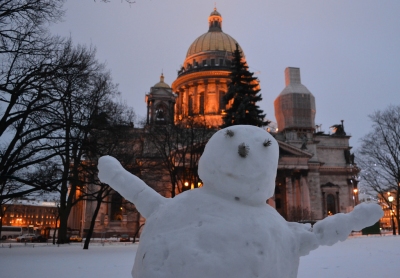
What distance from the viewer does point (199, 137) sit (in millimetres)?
25750

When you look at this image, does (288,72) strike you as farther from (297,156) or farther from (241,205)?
(241,205)

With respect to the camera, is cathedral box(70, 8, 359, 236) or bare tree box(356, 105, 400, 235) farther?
cathedral box(70, 8, 359, 236)

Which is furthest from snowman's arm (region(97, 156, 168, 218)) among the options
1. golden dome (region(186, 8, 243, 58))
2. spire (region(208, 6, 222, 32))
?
spire (region(208, 6, 222, 32))

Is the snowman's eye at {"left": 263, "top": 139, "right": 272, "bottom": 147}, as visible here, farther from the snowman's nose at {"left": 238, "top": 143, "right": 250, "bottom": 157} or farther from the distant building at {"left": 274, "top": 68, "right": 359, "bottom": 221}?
the distant building at {"left": 274, "top": 68, "right": 359, "bottom": 221}

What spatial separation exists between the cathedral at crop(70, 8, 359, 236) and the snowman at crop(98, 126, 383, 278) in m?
39.7

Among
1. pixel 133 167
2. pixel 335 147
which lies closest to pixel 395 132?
pixel 133 167

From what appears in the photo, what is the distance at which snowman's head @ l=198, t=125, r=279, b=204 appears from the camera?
3.06m

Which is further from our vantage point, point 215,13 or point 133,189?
point 215,13

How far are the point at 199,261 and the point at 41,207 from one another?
383 ft

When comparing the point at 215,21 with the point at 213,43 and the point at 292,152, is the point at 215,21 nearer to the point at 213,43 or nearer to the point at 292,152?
the point at 213,43

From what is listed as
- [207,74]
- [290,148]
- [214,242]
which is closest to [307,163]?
[290,148]

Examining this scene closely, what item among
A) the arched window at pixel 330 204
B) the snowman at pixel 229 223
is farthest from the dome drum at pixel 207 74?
the snowman at pixel 229 223

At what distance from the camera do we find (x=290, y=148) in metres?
48.9

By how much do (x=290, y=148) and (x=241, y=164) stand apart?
155 ft
